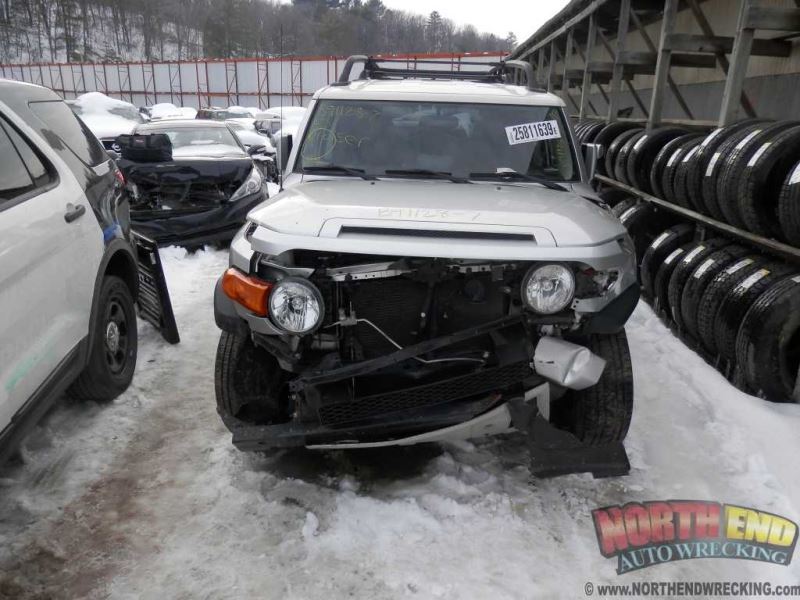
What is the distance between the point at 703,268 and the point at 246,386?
11.2 ft

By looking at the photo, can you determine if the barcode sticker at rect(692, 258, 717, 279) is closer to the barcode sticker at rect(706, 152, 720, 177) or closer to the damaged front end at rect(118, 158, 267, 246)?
the barcode sticker at rect(706, 152, 720, 177)

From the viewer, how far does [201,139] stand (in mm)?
8992

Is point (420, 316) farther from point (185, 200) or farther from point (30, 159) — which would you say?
point (185, 200)

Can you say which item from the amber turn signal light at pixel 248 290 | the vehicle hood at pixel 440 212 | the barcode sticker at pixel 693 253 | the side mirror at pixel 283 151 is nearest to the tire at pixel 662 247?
the barcode sticker at pixel 693 253

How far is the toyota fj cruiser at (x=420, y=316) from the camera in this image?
2.46 m

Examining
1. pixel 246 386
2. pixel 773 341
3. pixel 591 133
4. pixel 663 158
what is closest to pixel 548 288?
pixel 246 386

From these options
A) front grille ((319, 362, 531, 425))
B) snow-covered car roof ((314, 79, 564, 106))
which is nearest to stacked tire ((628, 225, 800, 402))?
snow-covered car roof ((314, 79, 564, 106))

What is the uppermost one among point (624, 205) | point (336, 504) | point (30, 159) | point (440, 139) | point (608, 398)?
point (440, 139)

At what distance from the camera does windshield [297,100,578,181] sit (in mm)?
3604

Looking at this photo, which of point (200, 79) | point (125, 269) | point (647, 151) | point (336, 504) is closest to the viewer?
point (336, 504)

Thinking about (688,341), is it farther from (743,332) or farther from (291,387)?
(291,387)

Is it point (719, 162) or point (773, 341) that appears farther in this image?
point (719, 162)

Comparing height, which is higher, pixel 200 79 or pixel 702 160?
pixel 702 160

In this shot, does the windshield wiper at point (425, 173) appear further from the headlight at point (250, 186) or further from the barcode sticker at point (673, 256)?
the headlight at point (250, 186)
